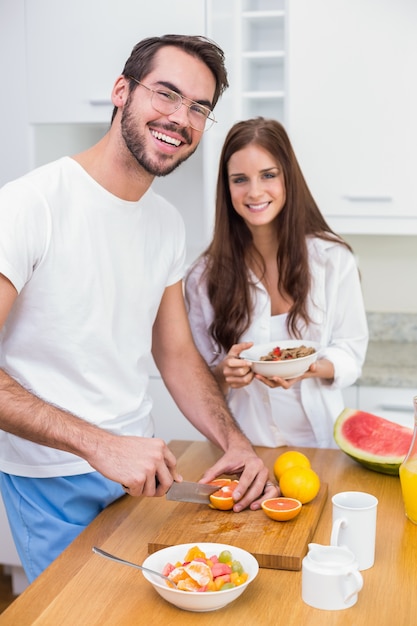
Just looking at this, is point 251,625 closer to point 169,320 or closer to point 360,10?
point 169,320

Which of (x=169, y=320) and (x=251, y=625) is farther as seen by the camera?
(x=169, y=320)

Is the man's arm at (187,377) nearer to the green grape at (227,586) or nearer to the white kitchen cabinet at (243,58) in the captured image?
the green grape at (227,586)

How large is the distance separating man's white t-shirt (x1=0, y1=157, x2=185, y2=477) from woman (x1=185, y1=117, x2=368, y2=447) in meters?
0.52

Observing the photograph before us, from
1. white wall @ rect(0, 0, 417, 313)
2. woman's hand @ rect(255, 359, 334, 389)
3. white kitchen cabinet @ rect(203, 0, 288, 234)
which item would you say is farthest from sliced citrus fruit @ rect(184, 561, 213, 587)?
white wall @ rect(0, 0, 417, 313)

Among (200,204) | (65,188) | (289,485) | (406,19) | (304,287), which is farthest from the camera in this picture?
(200,204)

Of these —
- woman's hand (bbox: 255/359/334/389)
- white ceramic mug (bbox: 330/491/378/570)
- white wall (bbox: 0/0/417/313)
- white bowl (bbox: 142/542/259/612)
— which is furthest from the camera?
white wall (bbox: 0/0/417/313)

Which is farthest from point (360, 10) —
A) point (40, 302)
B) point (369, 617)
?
point (369, 617)

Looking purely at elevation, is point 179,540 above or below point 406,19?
below

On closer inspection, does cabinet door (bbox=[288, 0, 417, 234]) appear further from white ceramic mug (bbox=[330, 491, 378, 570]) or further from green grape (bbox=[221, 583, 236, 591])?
green grape (bbox=[221, 583, 236, 591])

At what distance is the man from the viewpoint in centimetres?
166

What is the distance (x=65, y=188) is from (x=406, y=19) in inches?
67.9

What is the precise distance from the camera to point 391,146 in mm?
2977

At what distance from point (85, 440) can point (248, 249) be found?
1139 millimetres

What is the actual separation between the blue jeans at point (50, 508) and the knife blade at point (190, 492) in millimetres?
253
